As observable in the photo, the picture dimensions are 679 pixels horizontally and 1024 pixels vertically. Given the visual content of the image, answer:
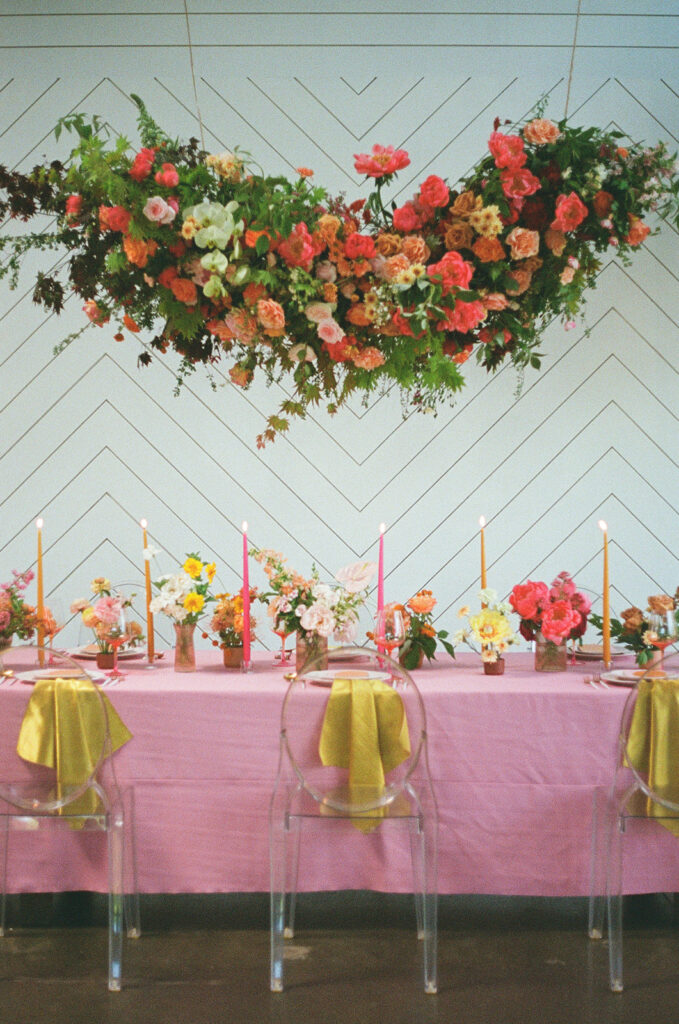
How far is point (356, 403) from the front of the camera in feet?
13.6

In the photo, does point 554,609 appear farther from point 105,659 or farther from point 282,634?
point 105,659

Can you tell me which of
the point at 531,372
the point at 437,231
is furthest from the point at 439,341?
the point at 531,372

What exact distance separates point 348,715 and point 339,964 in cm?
64

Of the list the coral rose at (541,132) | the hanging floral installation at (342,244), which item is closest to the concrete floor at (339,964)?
the hanging floral installation at (342,244)

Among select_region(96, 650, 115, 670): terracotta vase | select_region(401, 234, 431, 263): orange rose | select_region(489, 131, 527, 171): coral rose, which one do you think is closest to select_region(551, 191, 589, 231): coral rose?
select_region(489, 131, 527, 171): coral rose

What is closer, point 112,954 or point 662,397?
point 112,954

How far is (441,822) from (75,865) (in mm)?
952

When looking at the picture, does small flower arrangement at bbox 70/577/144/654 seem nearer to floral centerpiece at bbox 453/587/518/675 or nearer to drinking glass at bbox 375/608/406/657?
drinking glass at bbox 375/608/406/657

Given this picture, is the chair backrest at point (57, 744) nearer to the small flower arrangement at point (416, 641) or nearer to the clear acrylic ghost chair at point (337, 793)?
the clear acrylic ghost chair at point (337, 793)

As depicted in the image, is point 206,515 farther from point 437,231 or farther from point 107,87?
point 437,231

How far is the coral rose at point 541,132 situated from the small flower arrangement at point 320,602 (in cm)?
112

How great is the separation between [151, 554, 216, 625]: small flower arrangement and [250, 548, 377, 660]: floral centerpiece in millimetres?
189

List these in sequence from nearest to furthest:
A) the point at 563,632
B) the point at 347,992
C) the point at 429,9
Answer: the point at 347,992
the point at 563,632
the point at 429,9

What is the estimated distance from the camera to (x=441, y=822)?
2516 mm
